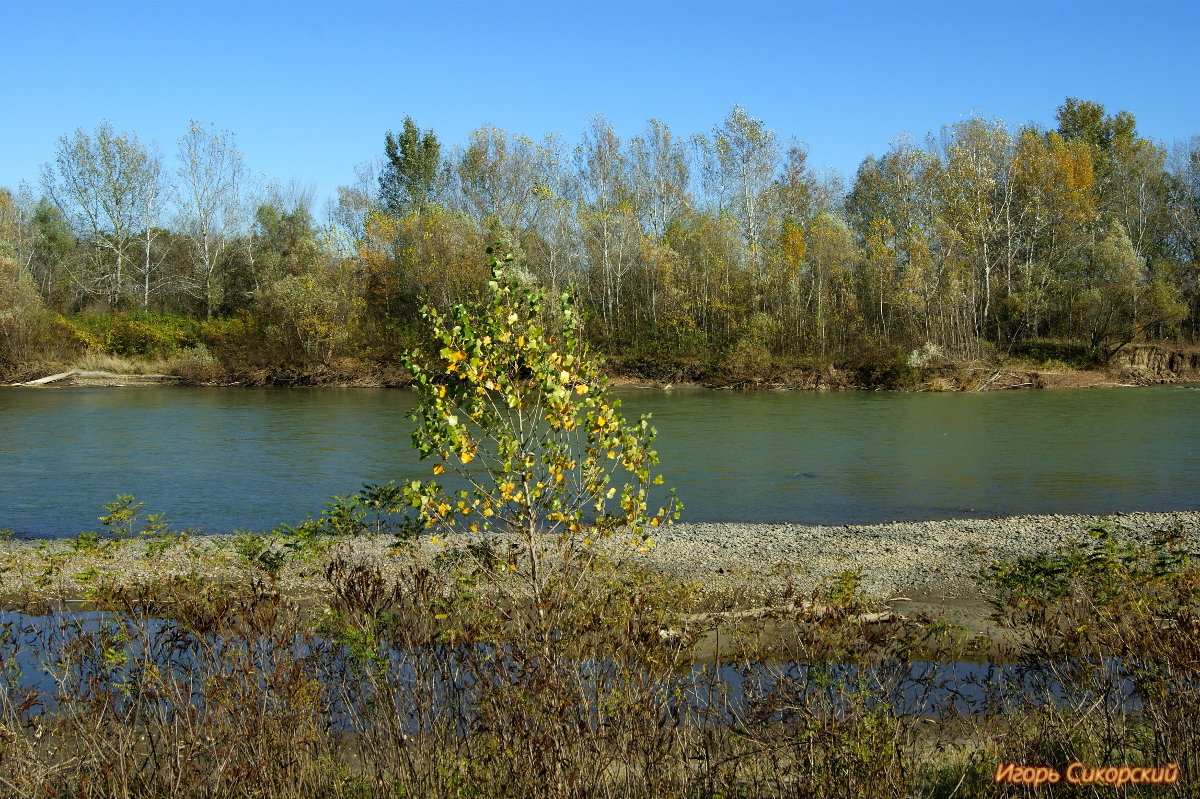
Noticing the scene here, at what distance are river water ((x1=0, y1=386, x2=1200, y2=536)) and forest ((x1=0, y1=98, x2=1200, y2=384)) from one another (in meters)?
11.5

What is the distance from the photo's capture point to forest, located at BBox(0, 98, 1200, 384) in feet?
179

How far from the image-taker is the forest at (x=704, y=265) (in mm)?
54531

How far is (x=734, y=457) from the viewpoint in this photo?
1011 inches

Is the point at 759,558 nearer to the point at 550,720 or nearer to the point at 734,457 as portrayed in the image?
the point at 550,720

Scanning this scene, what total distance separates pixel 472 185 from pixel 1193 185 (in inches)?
1785

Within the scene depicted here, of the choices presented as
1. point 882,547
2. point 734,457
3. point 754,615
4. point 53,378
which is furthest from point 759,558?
point 53,378

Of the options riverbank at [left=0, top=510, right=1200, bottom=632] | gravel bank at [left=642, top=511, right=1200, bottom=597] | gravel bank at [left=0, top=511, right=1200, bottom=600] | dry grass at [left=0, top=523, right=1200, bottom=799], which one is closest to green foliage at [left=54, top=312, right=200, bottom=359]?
riverbank at [left=0, top=510, right=1200, bottom=632]

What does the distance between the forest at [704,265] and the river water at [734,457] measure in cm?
1150

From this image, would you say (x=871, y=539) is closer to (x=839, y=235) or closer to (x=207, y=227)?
(x=839, y=235)

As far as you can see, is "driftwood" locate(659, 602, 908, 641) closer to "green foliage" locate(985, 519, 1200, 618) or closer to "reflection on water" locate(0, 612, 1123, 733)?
"reflection on water" locate(0, 612, 1123, 733)

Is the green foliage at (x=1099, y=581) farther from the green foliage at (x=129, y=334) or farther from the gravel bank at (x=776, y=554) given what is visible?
the green foliage at (x=129, y=334)

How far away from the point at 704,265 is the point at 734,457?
34.6m

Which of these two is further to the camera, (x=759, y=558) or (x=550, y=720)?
(x=759, y=558)

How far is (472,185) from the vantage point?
63.9 m
